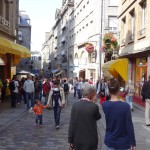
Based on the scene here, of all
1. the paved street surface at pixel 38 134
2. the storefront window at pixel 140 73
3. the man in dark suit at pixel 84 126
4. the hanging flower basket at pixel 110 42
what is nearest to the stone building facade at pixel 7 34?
the storefront window at pixel 140 73

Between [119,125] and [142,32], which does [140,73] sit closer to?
[142,32]

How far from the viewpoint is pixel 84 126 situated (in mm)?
5062

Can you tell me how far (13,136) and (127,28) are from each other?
49.4 feet

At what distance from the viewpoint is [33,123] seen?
1228cm

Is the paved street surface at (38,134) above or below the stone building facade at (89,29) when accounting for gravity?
below

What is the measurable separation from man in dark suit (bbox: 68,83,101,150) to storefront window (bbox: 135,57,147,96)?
526 inches

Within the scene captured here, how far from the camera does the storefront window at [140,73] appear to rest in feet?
59.9

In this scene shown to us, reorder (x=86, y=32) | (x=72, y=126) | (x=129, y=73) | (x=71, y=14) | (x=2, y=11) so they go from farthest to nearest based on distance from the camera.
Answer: (x=71, y=14) → (x=86, y=32) → (x=2, y=11) → (x=129, y=73) → (x=72, y=126)

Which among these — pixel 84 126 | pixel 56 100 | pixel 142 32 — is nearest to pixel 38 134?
pixel 56 100

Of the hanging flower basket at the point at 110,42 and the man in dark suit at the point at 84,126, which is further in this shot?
the hanging flower basket at the point at 110,42

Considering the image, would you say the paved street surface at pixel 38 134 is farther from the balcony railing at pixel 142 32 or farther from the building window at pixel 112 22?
the building window at pixel 112 22

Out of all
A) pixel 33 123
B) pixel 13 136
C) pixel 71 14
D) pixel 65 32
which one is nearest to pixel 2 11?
pixel 33 123

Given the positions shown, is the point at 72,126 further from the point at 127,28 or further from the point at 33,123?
the point at 127,28

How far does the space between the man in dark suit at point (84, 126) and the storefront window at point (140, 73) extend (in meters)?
13.4
